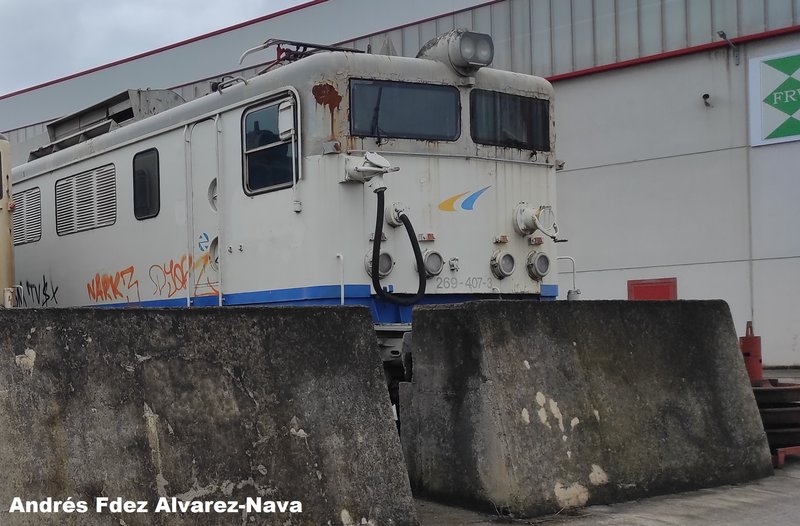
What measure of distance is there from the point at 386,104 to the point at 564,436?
3.73 m

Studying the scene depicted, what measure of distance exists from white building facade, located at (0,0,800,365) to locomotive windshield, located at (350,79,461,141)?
761 cm

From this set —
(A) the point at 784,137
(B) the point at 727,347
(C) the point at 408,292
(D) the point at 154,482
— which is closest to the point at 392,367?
(C) the point at 408,292

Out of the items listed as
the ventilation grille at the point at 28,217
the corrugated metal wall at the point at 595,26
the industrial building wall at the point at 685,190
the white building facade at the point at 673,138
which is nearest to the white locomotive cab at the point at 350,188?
the ventilation grille at the point at 28,217

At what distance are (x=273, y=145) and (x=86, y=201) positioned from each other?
370 centimetres

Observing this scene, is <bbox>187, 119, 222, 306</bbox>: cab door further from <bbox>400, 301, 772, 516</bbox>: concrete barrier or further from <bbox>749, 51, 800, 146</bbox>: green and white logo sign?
<bbox>749, 51, 800, 146</bbox>: green and white logo sign

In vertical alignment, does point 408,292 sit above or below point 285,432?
above

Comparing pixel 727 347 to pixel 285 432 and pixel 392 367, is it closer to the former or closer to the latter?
pixel 392 367

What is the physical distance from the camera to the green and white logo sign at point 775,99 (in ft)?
55.4

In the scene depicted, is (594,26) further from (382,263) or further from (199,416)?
(199,416)

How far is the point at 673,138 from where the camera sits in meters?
18.4

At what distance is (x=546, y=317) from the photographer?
6465 mm

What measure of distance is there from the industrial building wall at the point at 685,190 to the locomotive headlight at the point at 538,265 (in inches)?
365

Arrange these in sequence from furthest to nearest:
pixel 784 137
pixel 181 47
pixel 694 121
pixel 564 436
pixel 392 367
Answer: pixel 181 47, pixel 694 121, pixel 784 137, pixel 392 367, pixel 564 436

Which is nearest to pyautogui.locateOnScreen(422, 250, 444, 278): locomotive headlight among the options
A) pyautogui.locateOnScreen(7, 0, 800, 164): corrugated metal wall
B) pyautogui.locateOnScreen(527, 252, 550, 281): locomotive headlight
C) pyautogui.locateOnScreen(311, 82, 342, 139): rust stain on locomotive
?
pyautogui.locateOnScreen(527, 252, 550, 281): locomotive headlight
